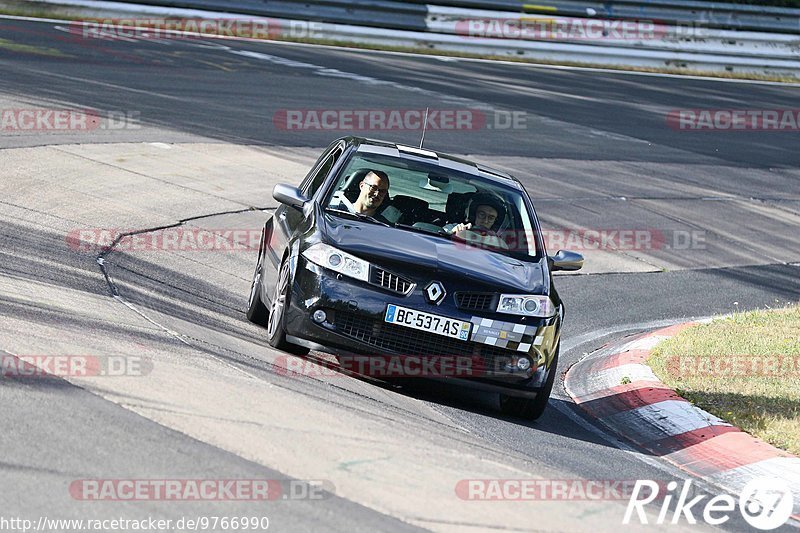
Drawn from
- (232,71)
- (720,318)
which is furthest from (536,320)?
(232,71)

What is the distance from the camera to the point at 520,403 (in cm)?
826

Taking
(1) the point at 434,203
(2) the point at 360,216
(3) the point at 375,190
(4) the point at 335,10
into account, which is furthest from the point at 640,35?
(2) the point at 360,216

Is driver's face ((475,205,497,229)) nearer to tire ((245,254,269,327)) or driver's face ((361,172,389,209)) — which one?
driver's face ((361,172,389,209))

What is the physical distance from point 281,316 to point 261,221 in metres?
6.03

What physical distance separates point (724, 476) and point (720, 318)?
515 centimetres

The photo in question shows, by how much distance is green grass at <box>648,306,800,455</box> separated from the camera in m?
8.59

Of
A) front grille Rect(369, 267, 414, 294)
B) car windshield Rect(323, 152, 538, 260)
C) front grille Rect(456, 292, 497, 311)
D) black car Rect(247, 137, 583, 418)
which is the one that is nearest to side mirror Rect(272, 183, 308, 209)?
black car Rect(247, 137, 583, 418)

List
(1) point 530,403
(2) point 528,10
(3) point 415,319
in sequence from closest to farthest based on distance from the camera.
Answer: (3) point 415,319, (1) point 530,403, (2) point 528,10

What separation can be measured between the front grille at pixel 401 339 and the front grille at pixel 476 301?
0.73ft

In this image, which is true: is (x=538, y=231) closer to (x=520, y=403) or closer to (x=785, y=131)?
(x=520, y=403)

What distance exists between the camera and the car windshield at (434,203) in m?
8.76

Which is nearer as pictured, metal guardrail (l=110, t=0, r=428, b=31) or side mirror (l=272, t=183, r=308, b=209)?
side mirror (l=272, t=183, r=308, b=209)

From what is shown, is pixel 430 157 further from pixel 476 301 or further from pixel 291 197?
pixel 476 301

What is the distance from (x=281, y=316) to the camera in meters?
8.20
